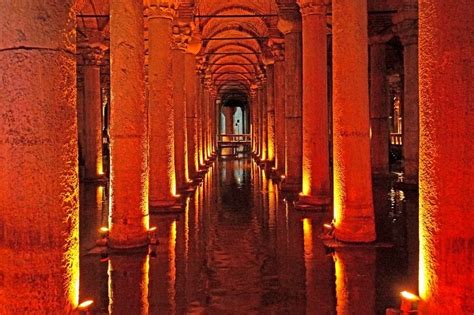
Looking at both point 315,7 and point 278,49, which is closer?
point 315,7

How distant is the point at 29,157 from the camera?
3.72m

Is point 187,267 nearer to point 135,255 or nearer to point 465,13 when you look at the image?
point 135,255

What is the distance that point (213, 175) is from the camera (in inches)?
901

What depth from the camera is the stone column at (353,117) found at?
8.12m

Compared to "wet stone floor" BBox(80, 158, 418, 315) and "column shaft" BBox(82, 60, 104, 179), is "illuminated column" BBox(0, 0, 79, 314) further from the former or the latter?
"column shaft" BBox(82, 60, 104, 179)

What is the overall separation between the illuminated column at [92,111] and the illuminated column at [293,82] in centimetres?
858

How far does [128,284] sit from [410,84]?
1257 cm

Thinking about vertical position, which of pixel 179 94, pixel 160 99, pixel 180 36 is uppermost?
pixel 180 36

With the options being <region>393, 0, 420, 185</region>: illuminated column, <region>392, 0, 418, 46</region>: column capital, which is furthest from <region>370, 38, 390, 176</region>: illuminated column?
<region>392, 0, 418, 46</region>: column capital

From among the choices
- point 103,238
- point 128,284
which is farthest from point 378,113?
point 128,284

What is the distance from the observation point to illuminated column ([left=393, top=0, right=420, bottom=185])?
52.5 feet

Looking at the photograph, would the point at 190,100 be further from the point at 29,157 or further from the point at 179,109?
the point at 29,157

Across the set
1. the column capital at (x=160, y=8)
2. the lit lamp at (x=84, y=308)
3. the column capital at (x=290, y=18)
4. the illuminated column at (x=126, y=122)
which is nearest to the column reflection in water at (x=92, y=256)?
the illuminated column at (x=126, y=122)

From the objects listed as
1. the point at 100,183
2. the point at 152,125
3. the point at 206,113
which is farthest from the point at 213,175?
the point at 152,125
